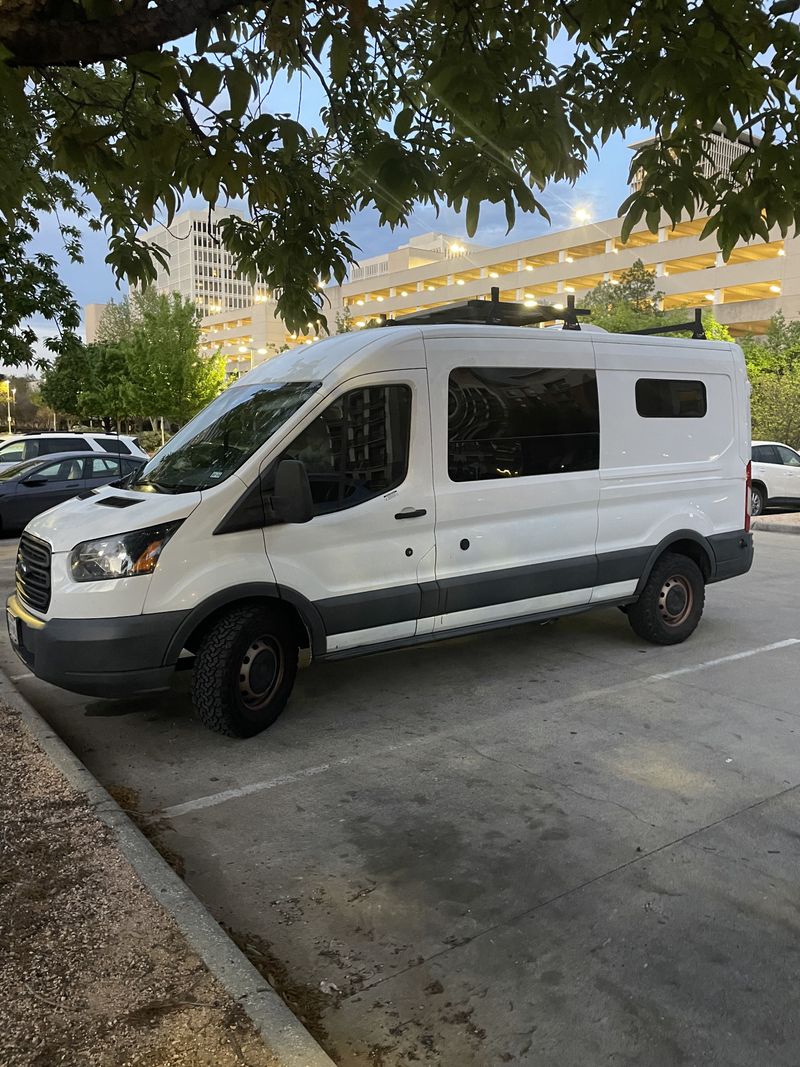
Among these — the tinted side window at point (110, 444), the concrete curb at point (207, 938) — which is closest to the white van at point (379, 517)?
the concrete curb at point (207, 938)

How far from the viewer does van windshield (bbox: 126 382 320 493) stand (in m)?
4.85

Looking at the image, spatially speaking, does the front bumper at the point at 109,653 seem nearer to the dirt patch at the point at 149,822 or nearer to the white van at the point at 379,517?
the white van at the point at 379,517

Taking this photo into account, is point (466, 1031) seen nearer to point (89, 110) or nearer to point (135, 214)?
point (135, 214)

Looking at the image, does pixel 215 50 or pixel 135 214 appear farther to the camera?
pixel 135 214

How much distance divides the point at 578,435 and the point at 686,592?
1854mm

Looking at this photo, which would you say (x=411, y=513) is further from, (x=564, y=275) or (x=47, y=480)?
(x=564, y=275)

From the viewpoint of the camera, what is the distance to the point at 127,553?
4.43 m

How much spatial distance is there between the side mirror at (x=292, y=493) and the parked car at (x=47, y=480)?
890 cm

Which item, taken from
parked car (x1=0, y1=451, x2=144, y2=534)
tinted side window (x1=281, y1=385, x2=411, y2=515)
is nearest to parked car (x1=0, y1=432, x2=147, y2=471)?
parked car (x1=0, y1=451, x2=144, y2=534)

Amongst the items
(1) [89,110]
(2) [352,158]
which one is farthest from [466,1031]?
(1) [89,110]

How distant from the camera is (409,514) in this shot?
521 cm

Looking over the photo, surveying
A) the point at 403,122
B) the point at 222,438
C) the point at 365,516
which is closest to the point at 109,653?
the point at 222,438

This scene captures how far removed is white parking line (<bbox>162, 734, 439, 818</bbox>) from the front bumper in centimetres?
75

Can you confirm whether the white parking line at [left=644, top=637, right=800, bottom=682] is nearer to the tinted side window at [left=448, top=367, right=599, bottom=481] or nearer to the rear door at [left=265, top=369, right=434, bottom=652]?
the tinted side window at [left=448, top=367, right=599, bottom=481]
